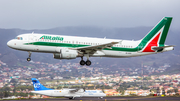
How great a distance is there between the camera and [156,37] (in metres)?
56.9

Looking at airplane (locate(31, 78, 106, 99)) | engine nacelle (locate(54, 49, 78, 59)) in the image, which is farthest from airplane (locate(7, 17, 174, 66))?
airplane (locate(31, 78, 106, 99))

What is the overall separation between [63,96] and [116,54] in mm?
22898

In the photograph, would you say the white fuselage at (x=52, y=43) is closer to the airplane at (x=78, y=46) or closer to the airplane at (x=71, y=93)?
the airplane at (x=78, y=46)

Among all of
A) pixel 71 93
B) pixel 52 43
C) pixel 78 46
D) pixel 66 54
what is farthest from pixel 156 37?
pixel 71 93

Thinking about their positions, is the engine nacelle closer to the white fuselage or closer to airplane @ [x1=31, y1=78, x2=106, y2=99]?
the white fuselage

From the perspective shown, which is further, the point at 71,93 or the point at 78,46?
the point at 71,93

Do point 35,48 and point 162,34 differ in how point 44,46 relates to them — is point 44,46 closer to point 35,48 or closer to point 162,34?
point 35,48


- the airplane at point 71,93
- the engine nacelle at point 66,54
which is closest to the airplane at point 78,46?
the engine nacelle at point 66,54

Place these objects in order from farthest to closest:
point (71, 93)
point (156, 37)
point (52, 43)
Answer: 1. point (71, 93)
2. point (156, 37)
3. point (52, 43)

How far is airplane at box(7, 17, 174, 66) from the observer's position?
4969 cm

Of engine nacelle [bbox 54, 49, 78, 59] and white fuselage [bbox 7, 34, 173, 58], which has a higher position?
white fuselage [bbox 7, 34, 173, 58]

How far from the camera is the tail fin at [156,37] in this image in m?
55.3

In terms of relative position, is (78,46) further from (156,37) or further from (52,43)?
(156,37)

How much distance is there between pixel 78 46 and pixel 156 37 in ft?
52.7
